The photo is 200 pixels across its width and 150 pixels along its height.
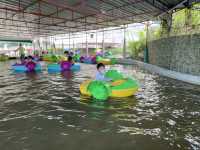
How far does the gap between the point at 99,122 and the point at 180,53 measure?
6.77 meters

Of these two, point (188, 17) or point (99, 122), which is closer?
point (99, 122)

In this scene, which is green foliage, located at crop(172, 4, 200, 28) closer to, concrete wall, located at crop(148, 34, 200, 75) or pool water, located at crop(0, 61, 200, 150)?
concrete wall, located at crop(148, 34, 200, 75)

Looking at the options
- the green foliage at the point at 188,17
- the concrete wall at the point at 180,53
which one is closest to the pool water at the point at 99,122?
the concrete wall at the point at 180,53

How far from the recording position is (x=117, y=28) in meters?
18.3

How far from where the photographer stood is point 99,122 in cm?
353

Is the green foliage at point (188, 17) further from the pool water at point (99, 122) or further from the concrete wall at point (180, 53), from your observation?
the pool water at point (99, 122)

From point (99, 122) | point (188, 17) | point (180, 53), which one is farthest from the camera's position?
point (188, 17)

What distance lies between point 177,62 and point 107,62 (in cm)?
680

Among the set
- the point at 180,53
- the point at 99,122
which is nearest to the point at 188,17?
the point at 180,53

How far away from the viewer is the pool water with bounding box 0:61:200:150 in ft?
9.06

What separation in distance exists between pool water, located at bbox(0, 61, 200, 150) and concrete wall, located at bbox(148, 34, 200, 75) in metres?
2.71

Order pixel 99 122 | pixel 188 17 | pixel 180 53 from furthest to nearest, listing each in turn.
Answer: pixel 188 17
pixel 180 53
pixel 99 122

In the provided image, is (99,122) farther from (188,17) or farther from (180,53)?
(188,17)

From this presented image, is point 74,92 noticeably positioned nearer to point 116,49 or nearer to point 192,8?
point 192,8
